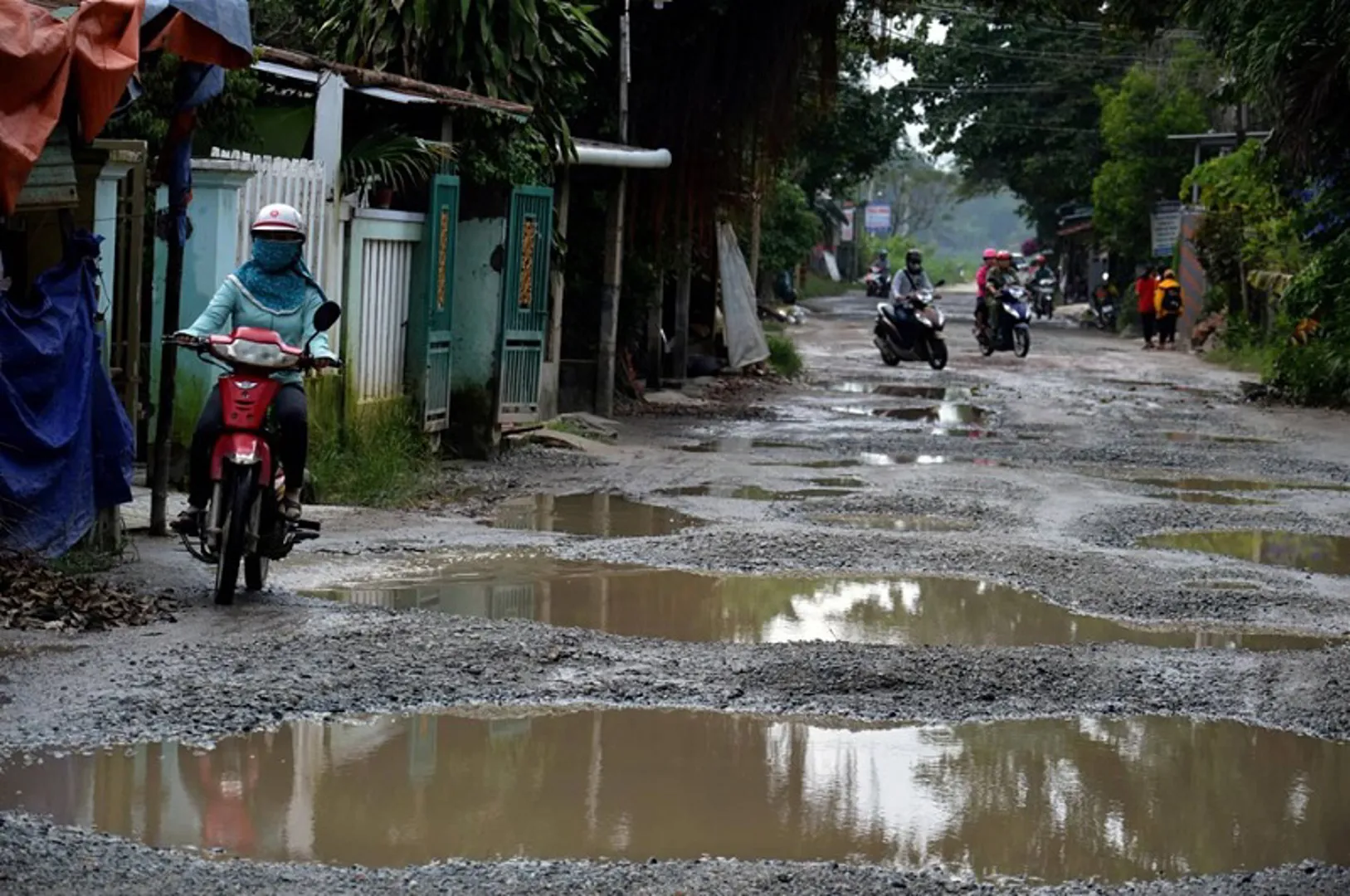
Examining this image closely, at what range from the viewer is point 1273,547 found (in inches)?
415

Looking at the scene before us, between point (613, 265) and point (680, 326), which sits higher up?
point (613, 265)

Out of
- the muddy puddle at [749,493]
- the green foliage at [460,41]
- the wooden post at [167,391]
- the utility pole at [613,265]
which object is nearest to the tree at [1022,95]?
the utility pole at [613,265]

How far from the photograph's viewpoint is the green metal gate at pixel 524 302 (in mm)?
13953

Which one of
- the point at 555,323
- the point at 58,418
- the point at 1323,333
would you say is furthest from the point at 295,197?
the point at 1323,333

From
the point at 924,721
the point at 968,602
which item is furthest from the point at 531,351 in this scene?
the point at 924,721

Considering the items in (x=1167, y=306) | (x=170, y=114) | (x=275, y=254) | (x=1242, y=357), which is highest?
(x=170, y=114)

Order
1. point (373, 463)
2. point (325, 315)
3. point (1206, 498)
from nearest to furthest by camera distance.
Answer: point (325, 315), point (373, 463), point (1206, 498)

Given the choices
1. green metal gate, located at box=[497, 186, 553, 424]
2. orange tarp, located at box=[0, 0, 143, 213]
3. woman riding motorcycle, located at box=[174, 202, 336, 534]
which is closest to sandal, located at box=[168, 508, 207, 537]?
woman riding motorcycle, located at box=[174, 202, 336, 534]

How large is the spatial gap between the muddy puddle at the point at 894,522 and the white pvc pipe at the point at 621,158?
6256 millimetres

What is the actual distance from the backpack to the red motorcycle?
2859 centimetres

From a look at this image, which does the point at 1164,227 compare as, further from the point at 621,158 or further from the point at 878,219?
the point at 878,219

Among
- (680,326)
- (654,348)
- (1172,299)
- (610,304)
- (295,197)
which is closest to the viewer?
(295,197)

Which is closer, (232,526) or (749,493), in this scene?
(232,526)

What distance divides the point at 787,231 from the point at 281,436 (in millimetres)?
31133
